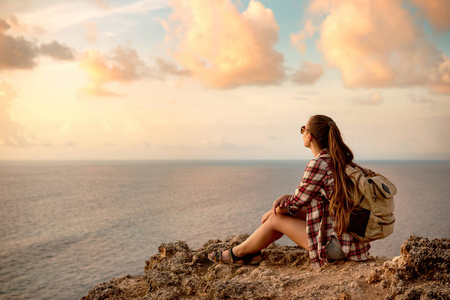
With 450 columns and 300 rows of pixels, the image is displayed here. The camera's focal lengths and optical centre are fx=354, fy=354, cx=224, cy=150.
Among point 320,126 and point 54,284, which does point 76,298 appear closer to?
point 54,284

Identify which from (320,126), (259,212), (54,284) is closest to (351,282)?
(320,126)

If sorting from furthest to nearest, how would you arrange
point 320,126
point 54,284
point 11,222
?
point 11,222 → point 54,284 → point 320,126

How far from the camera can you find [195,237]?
41.5m

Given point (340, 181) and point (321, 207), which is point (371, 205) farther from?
point (321, 207)

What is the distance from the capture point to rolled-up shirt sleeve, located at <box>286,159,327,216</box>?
4.87 meters

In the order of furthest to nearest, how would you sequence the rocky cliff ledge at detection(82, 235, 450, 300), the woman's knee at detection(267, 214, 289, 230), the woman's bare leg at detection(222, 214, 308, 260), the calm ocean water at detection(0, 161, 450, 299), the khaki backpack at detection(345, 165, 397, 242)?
the calm ocean water at detection(0, 161, 450, 299), the woman's knee at detection(267, 214, 289, 230), the woman's bare leg at detection(222, 214, 308, 260), the khaki backpack at detection(345, 165, 397, 242), the rocky cliff ledge at detection(82, 235, 450, 300)

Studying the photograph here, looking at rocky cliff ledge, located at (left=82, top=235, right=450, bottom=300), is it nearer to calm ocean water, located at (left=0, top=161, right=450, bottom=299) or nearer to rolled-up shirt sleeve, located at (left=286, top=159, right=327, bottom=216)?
rolled-up shirt sleeve, located at (left=286, top=159, right=327, bottom=216)

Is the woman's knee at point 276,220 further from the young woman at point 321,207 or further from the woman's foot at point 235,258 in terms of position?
the woman's foot at point 235,258

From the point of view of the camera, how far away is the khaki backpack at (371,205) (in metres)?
4.64

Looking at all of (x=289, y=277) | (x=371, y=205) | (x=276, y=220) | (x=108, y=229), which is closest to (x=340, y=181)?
(x=371, y=205)

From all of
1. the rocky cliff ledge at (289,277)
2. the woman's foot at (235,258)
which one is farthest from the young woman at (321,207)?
the woman's foot at (235,258)

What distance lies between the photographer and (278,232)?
5680 mm

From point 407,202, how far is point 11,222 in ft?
228

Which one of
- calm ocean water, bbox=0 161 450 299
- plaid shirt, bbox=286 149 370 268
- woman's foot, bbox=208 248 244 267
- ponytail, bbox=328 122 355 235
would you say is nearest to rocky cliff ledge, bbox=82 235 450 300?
woman's foot, bbox=208 248 244 267
